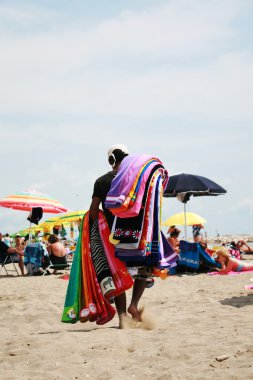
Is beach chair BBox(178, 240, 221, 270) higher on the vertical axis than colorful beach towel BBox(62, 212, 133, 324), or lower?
lower

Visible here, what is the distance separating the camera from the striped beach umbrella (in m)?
13.8

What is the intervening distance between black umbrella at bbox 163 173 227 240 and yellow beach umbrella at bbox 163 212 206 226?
9.57 ft

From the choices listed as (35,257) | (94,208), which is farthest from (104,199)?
(35,257)

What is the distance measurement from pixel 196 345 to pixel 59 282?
736 centimetres

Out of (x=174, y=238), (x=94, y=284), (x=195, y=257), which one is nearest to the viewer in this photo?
(x=94, y=284)

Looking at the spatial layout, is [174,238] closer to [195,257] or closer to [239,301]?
[195,257]

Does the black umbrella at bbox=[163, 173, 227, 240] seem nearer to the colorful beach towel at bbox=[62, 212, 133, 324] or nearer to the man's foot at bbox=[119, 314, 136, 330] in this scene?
the colorful beach towel at bbox=[62, 212, 133, 324]

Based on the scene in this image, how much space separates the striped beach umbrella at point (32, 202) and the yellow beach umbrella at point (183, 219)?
4175 mm

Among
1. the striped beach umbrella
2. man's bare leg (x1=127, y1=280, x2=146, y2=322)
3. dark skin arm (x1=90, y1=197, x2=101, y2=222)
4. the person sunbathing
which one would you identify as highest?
the striped beach umbrella

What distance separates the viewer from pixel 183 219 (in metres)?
17.2

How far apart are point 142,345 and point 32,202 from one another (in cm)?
1007

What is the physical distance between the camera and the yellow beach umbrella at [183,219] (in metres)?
17.0

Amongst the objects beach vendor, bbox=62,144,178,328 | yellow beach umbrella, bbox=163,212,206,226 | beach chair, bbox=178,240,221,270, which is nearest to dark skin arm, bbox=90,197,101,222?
beach vendor, bbox=62,144,178,328

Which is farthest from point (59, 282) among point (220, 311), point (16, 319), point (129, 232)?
point (129, 232)
